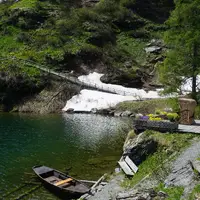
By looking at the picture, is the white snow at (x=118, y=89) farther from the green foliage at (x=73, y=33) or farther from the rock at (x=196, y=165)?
the rock at (x=196, y=165)

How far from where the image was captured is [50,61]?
63.8 meters

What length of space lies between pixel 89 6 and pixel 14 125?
6697cm

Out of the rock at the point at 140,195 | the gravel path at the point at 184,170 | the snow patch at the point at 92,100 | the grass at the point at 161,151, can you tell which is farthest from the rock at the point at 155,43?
the rock at the point at 140,195

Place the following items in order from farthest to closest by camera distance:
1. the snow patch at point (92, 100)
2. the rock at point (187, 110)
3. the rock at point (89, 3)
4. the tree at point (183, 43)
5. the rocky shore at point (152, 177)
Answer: the rock at point (89, 3), the snow patch at point (92, 100), the tree at point (183, 43), the rock at point (187, 110), the rocky shore at point (152, 177)

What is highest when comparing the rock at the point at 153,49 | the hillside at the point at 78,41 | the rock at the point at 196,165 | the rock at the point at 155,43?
the rock at the point at 196,165

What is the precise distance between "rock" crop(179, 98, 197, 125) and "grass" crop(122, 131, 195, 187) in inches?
141

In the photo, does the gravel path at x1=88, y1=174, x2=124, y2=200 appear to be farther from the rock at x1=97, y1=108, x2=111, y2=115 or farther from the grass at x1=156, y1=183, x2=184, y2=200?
the rock at x1=97, y1=108, x2=111, y2=115

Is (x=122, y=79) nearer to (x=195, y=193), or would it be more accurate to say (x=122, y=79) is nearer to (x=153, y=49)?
(x=153, y=49)

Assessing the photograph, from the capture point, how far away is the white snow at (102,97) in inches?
2064

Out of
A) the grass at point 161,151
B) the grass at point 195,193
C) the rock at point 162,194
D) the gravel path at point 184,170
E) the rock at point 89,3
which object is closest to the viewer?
the grass at point 195,193

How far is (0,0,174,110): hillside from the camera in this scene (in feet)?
192

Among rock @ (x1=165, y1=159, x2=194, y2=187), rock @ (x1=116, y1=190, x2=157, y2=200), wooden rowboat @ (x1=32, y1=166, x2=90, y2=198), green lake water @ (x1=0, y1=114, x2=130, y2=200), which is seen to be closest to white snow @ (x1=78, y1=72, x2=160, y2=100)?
green lake water @ (x1=0, y1=114, x2=130, y2=200)

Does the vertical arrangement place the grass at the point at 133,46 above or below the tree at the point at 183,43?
below

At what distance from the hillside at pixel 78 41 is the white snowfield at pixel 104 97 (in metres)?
2.98
